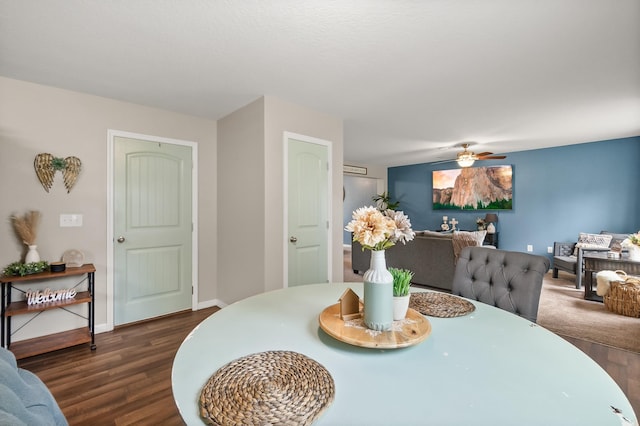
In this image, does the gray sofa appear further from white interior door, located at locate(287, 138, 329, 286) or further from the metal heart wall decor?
the metal heart wall decor

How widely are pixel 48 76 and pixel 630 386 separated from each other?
15.7ft

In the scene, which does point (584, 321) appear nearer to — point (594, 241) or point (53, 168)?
point (594, 241)

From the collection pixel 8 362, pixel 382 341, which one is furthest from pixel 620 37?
pixel 8 362

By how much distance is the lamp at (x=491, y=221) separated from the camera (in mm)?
5945

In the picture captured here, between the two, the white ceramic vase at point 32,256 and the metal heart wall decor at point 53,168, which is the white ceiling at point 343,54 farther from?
the white ceramic vase at point 32,256

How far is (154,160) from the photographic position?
3127 mm

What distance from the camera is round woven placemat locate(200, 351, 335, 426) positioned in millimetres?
641

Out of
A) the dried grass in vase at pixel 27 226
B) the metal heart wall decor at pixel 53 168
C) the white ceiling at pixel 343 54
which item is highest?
the white ceiling at pixel 343 54

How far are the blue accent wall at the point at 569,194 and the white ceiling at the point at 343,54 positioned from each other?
178 centimetres

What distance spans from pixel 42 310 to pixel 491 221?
22.2ft

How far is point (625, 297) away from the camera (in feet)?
10.4

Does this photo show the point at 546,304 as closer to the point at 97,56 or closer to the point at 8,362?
the point at 8,362

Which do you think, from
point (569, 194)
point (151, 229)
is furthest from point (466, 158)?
point (151, 229)

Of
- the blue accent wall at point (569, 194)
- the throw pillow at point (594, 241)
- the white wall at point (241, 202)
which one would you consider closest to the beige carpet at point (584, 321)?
the throw pillow at point (594, 241)
